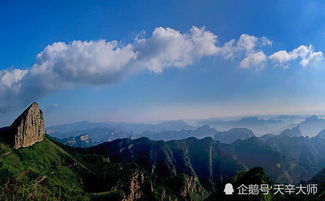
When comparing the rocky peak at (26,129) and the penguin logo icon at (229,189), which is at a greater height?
the rocky peak at (26,129)

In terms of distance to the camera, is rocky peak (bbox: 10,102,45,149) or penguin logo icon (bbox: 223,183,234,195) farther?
rocky peak (bbox: 10,102,45,149)

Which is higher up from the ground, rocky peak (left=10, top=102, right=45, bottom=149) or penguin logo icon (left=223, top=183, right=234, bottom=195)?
rocky peak (left=10, top=102, right=45, bottom=149)

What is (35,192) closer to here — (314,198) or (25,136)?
(25,136)

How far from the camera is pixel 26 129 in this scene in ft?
593

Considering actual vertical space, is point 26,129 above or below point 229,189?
above

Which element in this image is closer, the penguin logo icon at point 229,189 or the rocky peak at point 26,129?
A: the penguin logo icon at point 229,189

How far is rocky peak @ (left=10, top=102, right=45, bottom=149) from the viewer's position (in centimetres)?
17238

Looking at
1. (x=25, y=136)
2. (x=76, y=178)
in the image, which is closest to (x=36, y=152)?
(x=25, y=136)

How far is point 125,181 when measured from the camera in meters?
196

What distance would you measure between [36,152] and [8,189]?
6146 cm

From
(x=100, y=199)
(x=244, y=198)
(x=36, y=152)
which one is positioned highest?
(x=36, y=152)

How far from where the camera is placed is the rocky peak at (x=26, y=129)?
6786 inches

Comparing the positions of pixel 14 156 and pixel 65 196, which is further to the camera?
pixel 14 156

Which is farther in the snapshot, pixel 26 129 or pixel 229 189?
pixel 26 129
